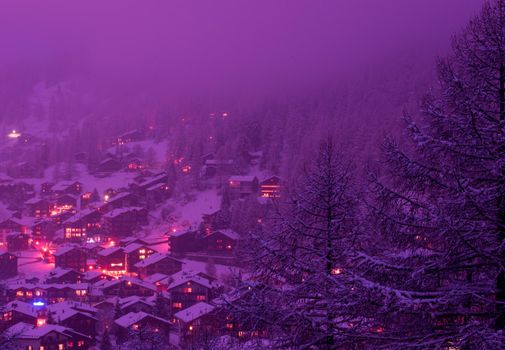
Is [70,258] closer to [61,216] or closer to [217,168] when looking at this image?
[61,216]

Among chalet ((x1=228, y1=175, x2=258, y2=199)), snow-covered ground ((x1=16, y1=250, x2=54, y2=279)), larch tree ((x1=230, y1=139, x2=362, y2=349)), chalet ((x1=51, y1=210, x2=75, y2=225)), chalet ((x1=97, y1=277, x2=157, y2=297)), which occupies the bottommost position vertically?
snow-covered ground ((x1=16, y1=250, x2=54, y2=279))

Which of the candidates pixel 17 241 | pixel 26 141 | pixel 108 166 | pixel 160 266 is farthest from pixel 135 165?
pixel 26 141

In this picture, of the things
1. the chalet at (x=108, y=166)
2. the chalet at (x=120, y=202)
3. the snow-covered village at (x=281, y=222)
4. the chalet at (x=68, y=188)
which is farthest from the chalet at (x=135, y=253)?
the chalet at (x=108, y=166)

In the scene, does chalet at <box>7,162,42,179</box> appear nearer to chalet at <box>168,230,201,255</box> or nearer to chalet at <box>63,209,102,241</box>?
chalet at <box>63,209,102,241</box>

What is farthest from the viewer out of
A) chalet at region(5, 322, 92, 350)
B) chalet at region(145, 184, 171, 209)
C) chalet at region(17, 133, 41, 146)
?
chalet at region(17, 133, 41, 146)

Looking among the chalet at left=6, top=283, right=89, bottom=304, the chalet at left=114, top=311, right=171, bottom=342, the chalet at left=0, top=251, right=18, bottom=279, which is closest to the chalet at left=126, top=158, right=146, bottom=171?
the chalet at left=0, top=251, right=18, bottom=279

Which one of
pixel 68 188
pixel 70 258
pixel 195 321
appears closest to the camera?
pixel 195 321
